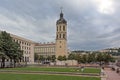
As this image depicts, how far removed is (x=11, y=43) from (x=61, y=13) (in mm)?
91107

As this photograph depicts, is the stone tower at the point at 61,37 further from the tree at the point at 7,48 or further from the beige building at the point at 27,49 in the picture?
the tree at the point at 7,48

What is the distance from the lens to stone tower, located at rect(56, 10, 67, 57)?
149125mm

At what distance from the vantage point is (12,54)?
230ft

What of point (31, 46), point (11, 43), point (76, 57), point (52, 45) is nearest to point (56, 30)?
point (31, 46)

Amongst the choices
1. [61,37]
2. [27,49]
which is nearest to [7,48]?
[27,49]

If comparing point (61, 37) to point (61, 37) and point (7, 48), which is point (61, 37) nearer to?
point (61, 37)

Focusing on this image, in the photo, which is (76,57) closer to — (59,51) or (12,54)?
(59,51)

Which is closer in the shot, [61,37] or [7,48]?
A: [7,48]

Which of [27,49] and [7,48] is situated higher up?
[27,49]

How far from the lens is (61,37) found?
150m

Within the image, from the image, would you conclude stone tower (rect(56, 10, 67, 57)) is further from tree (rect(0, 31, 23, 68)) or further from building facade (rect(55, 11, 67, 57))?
tree (rect(0, 31, 23, 68))

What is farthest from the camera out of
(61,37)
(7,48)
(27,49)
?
(61,37)

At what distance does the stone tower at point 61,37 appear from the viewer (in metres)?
149

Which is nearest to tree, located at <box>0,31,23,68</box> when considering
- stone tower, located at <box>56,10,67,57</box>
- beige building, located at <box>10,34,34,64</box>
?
beige building, located at <box>10,34,34,64</box>
